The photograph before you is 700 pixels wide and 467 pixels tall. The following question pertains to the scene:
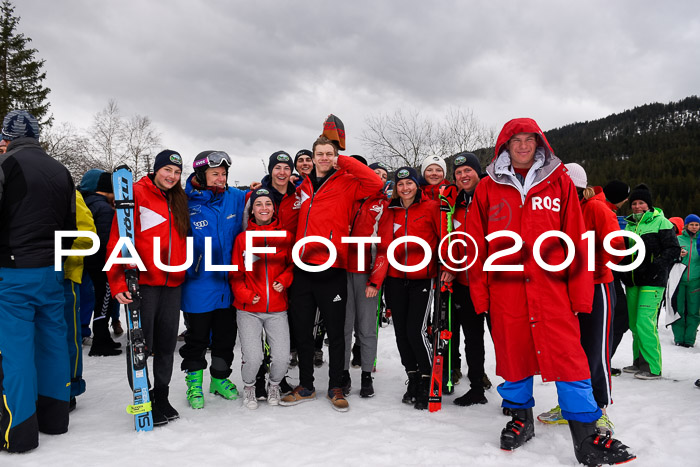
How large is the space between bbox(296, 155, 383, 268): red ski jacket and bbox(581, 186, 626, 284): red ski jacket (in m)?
1.79

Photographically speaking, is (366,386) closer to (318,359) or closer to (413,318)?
(413,318)

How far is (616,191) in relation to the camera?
4363 mm

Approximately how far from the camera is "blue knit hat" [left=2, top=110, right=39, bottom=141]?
3.26 m

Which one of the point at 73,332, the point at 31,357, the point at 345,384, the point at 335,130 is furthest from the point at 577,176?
the point at 73,332

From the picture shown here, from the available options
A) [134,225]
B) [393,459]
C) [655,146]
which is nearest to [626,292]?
[393,459]

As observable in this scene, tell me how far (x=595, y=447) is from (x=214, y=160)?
383cm

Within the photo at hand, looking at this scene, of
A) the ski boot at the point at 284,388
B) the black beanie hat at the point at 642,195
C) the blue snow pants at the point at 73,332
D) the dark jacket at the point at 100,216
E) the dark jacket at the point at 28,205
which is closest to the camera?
the dark jacket at the point at 28,205

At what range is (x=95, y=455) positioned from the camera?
2930mm

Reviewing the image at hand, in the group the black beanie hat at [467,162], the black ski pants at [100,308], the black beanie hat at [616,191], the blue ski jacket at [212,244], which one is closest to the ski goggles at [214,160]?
the blue ski jacket at [212,244]

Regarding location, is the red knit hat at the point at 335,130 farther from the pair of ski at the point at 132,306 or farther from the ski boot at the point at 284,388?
the ski boot at the point at 284,388

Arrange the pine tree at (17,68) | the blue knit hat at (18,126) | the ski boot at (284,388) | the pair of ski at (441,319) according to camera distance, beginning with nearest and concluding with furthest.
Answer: the blue knit hat at (18,126) < the pair of ski at (441,319) < the ski boot at (284,388) < the pine tree at (17,68)

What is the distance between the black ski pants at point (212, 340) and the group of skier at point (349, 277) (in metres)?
0.02

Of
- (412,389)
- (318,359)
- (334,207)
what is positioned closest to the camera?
(334,207)

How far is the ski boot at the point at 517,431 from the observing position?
9.58ft
